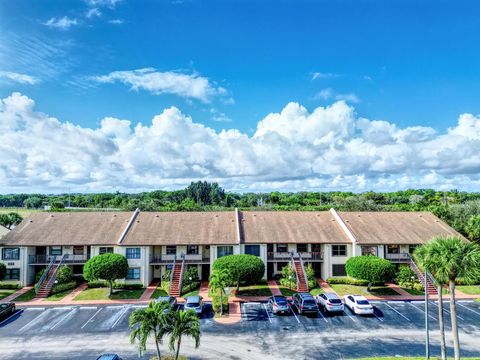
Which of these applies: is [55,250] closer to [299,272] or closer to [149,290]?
[149,290]

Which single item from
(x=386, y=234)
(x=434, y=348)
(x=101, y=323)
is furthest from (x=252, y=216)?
(x=434, y=348)

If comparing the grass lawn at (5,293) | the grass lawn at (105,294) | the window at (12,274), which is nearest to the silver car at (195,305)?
the grass lawn at (105,294)

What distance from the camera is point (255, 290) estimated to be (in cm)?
3694

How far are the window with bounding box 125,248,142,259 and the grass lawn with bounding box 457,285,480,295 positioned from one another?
3684 centimetres

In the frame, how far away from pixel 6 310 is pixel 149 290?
43.4 feet

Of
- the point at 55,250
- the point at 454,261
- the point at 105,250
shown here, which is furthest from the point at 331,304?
the point at 55,250

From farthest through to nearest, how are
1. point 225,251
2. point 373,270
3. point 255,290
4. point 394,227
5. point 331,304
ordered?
point 394,227, point 225,251, point 255,290, point 373,270, point 331,304

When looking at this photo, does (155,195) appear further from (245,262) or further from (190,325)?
(190,325)

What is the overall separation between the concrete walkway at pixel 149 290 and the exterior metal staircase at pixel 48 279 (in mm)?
10232

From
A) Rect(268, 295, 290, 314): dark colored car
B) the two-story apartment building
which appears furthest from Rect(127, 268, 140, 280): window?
Rect(268, 295, 290, 314): dark colored car

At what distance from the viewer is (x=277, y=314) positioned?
97.7 feet

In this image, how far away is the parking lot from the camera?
22.8 meters

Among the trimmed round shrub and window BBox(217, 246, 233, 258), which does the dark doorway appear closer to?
window BBox(217, 246, 233, 258)

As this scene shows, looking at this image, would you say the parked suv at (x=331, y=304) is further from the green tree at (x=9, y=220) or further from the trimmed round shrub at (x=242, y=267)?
the green tree at (x=9, y=220)
